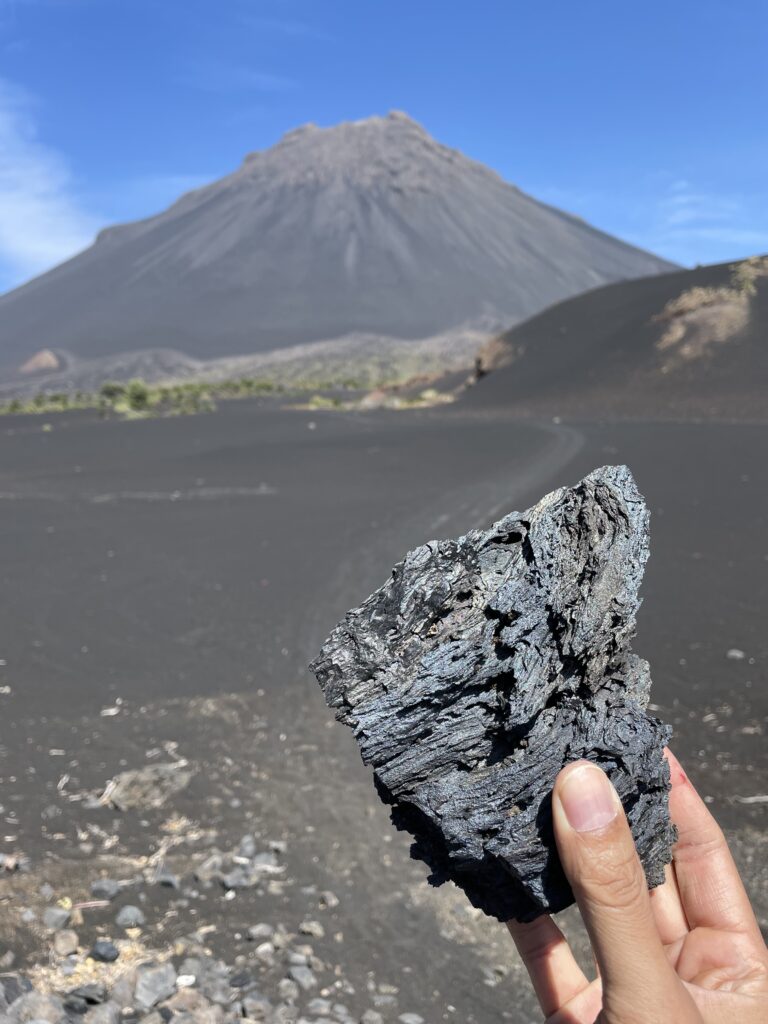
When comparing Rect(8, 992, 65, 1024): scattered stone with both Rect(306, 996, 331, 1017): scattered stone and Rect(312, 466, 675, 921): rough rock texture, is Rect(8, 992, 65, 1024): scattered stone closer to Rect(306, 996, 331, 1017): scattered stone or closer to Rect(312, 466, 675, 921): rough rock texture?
Rect(306, 996, 331, 1017): scattered stone

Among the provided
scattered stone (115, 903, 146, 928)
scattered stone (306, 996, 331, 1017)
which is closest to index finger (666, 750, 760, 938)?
scattered stone (306, 996, 331, 1017)

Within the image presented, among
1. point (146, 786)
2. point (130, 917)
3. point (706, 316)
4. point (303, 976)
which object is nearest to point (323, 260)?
point (706, 316)

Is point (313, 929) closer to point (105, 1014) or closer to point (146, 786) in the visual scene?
point (105, 1014)

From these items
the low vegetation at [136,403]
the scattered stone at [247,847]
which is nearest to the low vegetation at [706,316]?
the low vegetation at [136,403]

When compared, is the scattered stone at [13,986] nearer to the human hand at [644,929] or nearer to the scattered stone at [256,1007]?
the scattered stone at [256,1007]

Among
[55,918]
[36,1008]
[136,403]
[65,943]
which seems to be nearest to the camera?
[36,1008]

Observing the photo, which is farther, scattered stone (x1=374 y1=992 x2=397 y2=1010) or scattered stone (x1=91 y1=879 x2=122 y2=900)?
scattered stone (x1=91 y1=879 x2=122 y2=900)
